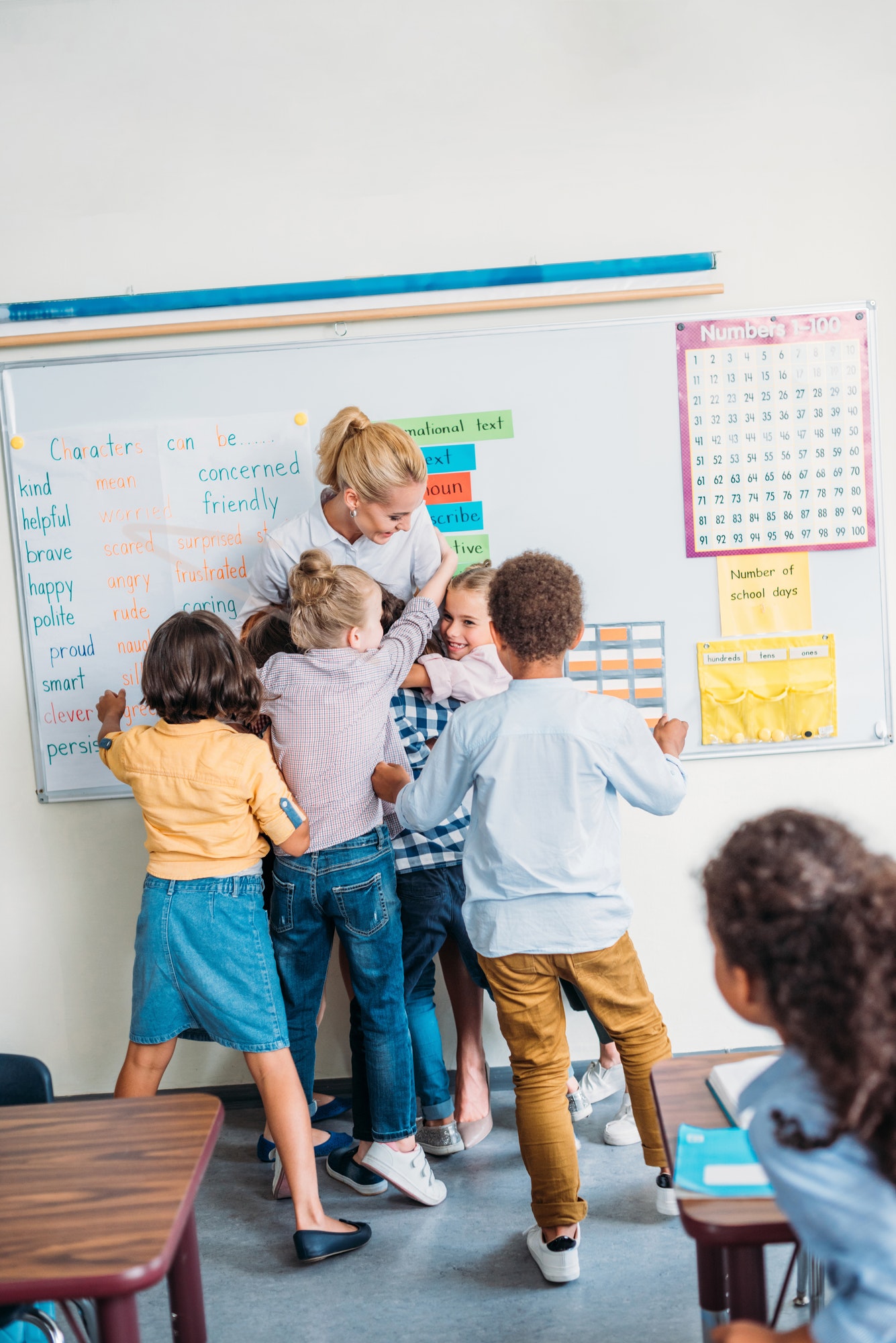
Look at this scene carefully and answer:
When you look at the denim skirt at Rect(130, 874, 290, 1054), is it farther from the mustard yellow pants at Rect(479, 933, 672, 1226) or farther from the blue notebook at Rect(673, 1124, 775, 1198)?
the blue notebook at Rect(673, 1124, 775, 1198)

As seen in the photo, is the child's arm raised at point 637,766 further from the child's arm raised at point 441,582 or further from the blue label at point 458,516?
the blue label at point 458,516

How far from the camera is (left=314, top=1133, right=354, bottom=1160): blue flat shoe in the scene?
246cm

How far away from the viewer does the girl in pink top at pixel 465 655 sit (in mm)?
2404

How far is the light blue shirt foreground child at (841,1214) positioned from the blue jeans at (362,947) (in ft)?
4.44

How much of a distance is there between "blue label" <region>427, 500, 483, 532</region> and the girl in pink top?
0.17 metres

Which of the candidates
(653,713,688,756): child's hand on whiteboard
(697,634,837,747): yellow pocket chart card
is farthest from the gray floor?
(697,634,837,747): yellow pocket chart card

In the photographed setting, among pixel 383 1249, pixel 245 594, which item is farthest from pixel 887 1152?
pixel 245 594

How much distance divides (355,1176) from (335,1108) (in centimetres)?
39

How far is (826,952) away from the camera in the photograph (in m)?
0.87

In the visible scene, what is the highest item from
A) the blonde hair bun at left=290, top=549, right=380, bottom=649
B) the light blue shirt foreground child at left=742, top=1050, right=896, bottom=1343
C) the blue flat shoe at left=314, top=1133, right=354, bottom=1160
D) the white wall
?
the white wall

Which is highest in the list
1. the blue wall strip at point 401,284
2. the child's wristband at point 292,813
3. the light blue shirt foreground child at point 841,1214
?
the blue wall strip at point 401,284

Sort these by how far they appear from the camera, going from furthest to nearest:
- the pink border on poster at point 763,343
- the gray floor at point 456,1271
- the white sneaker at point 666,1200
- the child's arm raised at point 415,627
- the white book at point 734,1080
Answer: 1. the pink border on poster at point 763,343
2. the child's arm raised at point 415,627
3. the white sneaker at point 666,1200
4. the gray floor at point 456,1271
5. the white book at point 734,1080

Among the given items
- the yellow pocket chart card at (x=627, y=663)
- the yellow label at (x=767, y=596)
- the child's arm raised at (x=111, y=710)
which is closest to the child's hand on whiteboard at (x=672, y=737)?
the yellow pocket chart card at (x=627, y=663)

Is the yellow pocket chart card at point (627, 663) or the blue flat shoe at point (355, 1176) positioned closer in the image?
the blue flat shoe at point (355, 1176)
